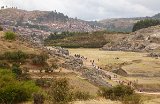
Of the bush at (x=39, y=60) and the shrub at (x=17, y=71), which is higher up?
the bush at (x=39, y=60)

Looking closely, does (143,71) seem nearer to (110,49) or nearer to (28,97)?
(28,97)

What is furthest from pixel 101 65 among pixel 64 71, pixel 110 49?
pixel 110 49

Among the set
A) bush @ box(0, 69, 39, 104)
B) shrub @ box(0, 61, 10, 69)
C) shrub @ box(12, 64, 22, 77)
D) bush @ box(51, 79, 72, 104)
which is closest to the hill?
shrub @ box(0, 61, 10, 69)

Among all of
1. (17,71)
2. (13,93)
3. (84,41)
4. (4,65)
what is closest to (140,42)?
(84,41)

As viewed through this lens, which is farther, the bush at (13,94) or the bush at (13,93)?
the bush at (13,93)

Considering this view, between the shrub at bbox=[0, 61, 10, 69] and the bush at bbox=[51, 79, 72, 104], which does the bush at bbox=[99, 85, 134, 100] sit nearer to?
the bush at bbox=[51, 79, 72, 104]

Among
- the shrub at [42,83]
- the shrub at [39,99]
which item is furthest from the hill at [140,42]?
the shrub at [39,99]

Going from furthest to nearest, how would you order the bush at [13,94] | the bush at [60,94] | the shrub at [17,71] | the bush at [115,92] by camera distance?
the shrub at [17,71], the bush at [115,92], the bush at [13,94], the bush at [60,94]

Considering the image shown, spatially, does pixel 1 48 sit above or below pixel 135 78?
above

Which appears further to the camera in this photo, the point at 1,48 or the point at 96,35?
the point at 96,35

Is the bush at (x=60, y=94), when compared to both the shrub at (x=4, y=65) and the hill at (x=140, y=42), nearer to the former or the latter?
the shrub at (x=4, y=65)

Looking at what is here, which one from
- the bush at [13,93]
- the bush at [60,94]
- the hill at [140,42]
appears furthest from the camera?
the hill at [140,42]

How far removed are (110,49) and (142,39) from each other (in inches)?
568

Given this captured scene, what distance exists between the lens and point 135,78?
7500 centimetres
